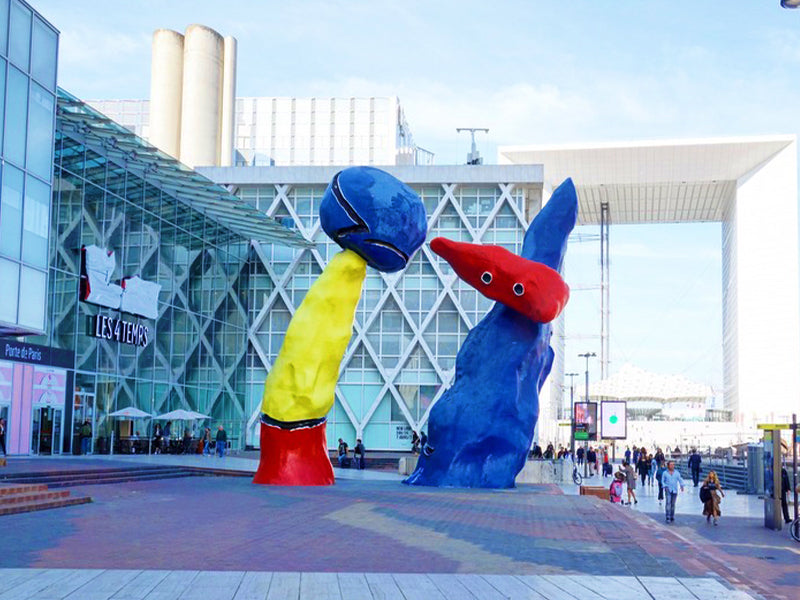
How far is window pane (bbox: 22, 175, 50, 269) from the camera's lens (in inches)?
971

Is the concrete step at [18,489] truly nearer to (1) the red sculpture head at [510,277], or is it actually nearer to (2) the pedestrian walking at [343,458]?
(1) the red sculpture head at [510,277]

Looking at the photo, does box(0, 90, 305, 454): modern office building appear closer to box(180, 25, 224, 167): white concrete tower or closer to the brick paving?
the brick paving

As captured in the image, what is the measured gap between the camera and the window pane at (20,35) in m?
24.5

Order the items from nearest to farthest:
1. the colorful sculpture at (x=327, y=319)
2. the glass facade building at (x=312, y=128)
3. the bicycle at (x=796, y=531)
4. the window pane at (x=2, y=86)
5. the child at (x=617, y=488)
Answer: the bicycle at (x=796, y=531) < the window pane at (x=2, y=86) < the colorful sculpture at (x=327, y=319) < the child at (x=617, y=488) < the glass facade building at (x=312, y=128)

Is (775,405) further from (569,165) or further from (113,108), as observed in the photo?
(113,108)

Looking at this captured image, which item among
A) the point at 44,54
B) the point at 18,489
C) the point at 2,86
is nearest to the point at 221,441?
the point at 44,54

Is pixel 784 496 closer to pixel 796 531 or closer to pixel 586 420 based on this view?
pixel 796 531

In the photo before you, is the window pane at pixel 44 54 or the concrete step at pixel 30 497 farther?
the window pane at pixel 44 54

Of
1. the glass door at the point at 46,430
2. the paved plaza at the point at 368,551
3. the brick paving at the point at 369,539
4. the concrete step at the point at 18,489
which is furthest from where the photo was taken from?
the glass door at the point at 46,430

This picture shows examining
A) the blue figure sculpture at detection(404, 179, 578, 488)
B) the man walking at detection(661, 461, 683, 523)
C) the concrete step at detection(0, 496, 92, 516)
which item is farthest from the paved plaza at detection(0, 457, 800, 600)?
the blue figure sculpture at detection(404, 179, 578, 488)

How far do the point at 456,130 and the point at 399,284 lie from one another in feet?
39.5

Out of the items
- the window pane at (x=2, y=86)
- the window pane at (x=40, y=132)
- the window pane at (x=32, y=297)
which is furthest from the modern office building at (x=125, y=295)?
the window pane at (x=2, y=86)

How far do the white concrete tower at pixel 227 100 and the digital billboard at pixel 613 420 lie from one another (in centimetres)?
3388

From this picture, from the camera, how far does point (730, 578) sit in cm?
1137
